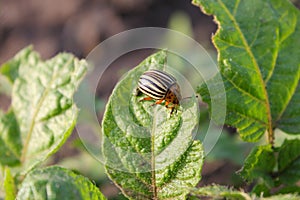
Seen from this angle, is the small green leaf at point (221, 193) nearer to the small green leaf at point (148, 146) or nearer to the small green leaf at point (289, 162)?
the small green leaf at point (148, 146)

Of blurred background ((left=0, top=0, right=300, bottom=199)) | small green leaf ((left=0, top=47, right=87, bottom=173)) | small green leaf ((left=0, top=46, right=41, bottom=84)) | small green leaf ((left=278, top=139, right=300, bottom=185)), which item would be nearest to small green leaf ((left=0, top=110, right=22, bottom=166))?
small green leaf ((left=0, top=47, right=87, bottom=173))

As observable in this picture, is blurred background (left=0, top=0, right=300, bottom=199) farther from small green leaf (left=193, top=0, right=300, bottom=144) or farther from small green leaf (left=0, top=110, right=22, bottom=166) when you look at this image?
small green leaf (left=193, top=0, right=300, bottom=144)

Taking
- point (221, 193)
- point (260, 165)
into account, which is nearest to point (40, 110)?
point (260, 165)

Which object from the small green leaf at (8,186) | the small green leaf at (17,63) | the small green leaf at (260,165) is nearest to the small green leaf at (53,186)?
the small green leaf at (8,186)

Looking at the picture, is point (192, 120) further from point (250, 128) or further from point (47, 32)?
point (47, 32)

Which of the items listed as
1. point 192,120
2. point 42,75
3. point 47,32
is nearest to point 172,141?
A: point 192,120

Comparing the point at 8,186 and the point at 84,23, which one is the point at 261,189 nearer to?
the point at 8,186
